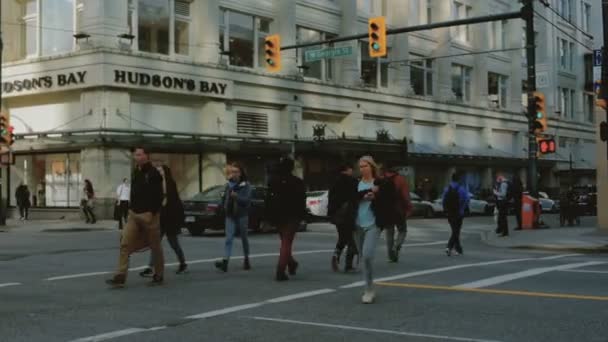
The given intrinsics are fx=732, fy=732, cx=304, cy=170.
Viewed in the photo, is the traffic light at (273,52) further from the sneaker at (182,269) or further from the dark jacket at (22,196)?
the dark jacket at (22,196)

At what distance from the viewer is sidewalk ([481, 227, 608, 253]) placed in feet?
54.9

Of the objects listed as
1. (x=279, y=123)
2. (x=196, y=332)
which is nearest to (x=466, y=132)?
(x=279, y=123)

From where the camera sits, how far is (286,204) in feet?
36.7

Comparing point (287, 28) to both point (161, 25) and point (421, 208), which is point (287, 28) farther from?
point (421, 208)

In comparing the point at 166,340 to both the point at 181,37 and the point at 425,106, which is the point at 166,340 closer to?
the point at 181,37

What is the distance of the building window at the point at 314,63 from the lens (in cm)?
3941

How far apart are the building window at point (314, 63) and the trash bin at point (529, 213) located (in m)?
17.8

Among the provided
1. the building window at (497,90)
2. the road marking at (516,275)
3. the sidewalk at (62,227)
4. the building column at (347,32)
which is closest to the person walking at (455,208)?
the road marking at (516,275)

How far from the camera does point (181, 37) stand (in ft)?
111

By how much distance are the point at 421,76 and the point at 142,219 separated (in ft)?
130

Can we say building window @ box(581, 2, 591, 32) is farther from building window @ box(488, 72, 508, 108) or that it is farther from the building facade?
the building facade

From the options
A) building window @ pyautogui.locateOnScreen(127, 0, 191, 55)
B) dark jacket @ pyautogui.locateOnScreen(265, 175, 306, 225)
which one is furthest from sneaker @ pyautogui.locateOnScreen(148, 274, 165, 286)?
building window @ pyautogui.locateOnScreen(127, 0, 191, 55)

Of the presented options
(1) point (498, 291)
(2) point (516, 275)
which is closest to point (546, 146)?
(2) point (516, 275)

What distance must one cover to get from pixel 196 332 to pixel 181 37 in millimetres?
28061
